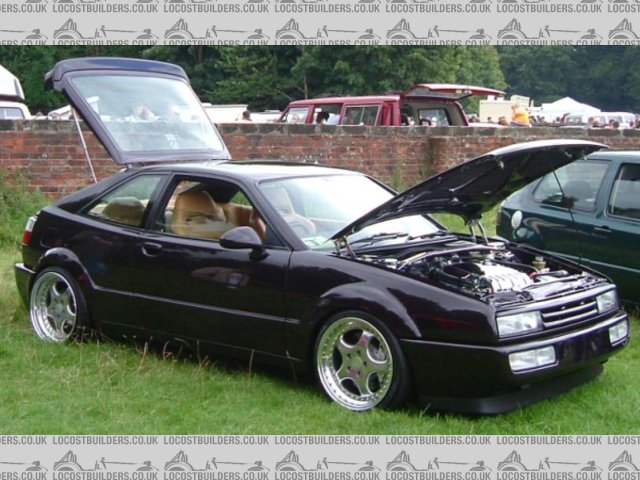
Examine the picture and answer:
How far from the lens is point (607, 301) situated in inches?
194

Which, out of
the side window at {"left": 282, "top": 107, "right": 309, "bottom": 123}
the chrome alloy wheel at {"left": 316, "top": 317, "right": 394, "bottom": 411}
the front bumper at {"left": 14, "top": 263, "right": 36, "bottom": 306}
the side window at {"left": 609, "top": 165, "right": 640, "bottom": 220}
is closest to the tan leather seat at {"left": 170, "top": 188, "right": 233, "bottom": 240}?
the chrome alloy wheel at {"left": 316, "top": 317, "right": 394, "bottom": 411}

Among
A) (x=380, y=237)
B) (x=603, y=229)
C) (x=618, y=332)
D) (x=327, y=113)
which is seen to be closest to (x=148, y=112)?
(x=380, y=237)

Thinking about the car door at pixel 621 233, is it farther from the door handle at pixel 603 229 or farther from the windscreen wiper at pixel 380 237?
the windscreen wiper at pixel 380 237

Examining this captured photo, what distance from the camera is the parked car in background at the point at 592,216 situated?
6.44 m

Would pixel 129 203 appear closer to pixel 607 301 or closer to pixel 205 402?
pixel 205 402

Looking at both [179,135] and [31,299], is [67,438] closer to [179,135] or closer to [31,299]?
[31,299]

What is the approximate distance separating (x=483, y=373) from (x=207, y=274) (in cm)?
184

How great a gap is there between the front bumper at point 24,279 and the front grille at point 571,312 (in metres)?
3.75

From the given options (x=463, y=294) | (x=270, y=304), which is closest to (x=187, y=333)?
(x=270, y=304)

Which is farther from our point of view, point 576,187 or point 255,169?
point 576,187

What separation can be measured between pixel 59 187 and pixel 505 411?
8.18 metres

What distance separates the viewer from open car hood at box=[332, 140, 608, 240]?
447 centimetres

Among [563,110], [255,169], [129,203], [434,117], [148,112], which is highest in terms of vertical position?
[148,112]

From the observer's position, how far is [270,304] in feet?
16.0
